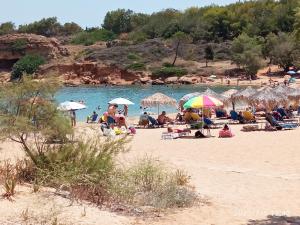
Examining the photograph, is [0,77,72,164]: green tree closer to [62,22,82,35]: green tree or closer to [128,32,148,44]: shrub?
[128,32,148,44]: shrub

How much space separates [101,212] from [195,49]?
8206 cm

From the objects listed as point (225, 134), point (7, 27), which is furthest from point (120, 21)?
point (225, 134)

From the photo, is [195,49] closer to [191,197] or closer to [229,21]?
[229,21]

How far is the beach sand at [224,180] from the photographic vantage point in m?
7.51

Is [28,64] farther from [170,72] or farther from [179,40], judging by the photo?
[170,72]

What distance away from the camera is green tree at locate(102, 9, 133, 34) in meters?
133

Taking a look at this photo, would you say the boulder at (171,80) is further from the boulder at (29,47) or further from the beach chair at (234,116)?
the beach chair at (234,116)

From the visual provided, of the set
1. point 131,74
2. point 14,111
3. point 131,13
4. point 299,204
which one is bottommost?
point 299,204

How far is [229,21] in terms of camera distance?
97.4 meters

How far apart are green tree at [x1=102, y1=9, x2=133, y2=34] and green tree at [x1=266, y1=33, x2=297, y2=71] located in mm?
66373

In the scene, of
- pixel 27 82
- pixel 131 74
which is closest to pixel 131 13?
pixel 131 74

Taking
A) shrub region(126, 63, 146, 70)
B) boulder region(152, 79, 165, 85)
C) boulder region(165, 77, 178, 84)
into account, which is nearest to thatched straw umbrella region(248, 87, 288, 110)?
boulder region(165, 77, 178, 84)

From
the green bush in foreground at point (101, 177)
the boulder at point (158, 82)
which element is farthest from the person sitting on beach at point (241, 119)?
the boulder at point (158, 82)

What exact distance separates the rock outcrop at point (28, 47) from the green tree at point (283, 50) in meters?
42.0
